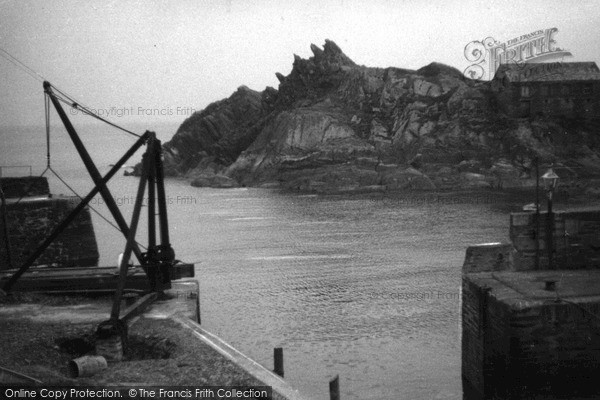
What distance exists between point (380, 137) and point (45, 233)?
98185 mm

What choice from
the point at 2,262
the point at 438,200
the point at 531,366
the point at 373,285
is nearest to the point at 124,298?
the point at 531,366

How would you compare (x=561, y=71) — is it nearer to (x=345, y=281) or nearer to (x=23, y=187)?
(x=345, y=281)

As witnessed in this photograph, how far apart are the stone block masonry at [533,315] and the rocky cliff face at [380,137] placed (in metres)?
89.6

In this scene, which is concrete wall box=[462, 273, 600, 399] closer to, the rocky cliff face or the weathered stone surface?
the weathered stone surface

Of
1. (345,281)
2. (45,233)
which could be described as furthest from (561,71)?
(45,233)

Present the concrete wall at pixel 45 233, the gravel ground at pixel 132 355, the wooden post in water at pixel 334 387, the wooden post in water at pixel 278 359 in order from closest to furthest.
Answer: the gravel ground at pixel 132 355 → the wooden post in water at pixel 334 387 → the wooden post in water at pixel 278 359 → the concrete wall at pixel 45 233

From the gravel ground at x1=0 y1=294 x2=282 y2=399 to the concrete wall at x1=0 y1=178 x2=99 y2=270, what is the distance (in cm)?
2060

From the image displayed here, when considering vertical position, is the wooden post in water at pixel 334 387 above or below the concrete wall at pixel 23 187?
below

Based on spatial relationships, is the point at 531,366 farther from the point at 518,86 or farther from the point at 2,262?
the point at 518,86

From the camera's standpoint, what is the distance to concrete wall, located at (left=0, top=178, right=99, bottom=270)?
3850 cm

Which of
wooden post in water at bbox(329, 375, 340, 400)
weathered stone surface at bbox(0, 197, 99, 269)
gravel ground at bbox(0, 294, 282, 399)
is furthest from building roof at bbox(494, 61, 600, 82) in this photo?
gravel ground at bbox(0, 294, 282, 399)

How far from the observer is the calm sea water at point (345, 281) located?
28016mm

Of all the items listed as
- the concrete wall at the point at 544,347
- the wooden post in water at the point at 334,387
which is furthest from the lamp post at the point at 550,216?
the wooden post in water at the point at 334,387

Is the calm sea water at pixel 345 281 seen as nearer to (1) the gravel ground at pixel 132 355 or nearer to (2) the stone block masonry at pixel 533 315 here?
(2) the stone block masonry at pixel 533 315
